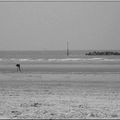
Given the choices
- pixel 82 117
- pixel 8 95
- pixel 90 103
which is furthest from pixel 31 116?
pixel 8 95

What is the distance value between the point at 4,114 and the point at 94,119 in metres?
2.48

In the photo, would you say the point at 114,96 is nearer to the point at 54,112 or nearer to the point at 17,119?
the point at 54,112

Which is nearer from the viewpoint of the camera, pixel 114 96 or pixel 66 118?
pixel 66 118

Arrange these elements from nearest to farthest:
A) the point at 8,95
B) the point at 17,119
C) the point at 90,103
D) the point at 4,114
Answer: the point at 17,119
the point at 4,114
the point at 90,103
the point at 8,95

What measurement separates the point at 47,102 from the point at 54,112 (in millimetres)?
1545

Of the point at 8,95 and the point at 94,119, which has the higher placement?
the point at 8,95

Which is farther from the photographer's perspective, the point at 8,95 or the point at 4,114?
the point at 8,95

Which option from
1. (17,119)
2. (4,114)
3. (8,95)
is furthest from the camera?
(8,95)

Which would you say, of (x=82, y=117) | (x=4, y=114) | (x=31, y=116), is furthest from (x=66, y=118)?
(x=4, y=114)

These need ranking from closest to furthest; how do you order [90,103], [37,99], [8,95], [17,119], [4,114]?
1. [17,119]
2. [4,114]
3. [90,103]
4. [37,99]
5. [8,95]

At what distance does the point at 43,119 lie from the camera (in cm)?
645

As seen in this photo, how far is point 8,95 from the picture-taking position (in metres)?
10.1

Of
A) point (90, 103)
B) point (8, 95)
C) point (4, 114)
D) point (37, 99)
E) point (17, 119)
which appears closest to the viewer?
point (17, 119)

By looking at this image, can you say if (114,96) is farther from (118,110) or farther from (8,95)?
(8,95)
